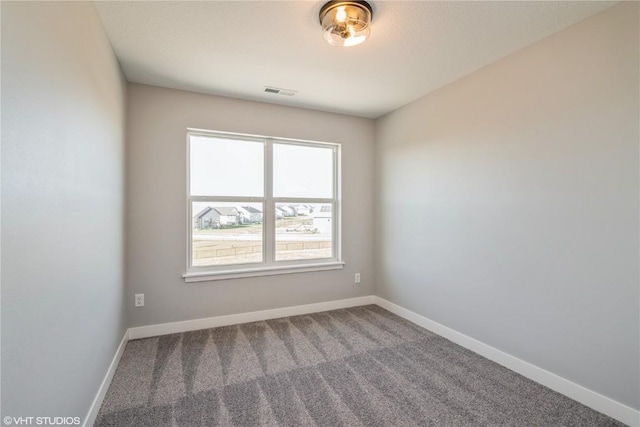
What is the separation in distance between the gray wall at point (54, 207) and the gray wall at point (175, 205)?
0.83 metres

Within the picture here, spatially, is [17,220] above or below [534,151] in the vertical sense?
below

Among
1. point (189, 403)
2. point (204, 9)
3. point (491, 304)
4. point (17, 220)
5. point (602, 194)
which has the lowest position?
point (189, 403)

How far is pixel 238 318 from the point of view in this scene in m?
3.31

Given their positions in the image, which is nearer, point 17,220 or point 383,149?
point 17,220

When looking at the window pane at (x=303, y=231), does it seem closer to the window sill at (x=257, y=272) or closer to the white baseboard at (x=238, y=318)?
the window sill at (x=257, y=272)

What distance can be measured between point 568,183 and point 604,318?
902 mm

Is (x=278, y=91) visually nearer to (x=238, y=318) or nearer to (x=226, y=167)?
(x=226, y=167)

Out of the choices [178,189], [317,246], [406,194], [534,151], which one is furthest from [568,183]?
[178,189]

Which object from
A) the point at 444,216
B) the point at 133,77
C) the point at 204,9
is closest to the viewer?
the point at 204,9

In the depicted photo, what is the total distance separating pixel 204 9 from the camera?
1865mm

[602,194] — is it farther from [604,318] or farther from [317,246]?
[317,246]

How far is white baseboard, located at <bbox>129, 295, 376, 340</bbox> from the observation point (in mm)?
2961

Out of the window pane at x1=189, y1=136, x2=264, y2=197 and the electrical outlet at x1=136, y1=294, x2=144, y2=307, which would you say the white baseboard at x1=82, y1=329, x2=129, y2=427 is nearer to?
the electrical outlet at x1=136, y1=294, x2=144, y2=307

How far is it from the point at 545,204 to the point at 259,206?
2764mm
